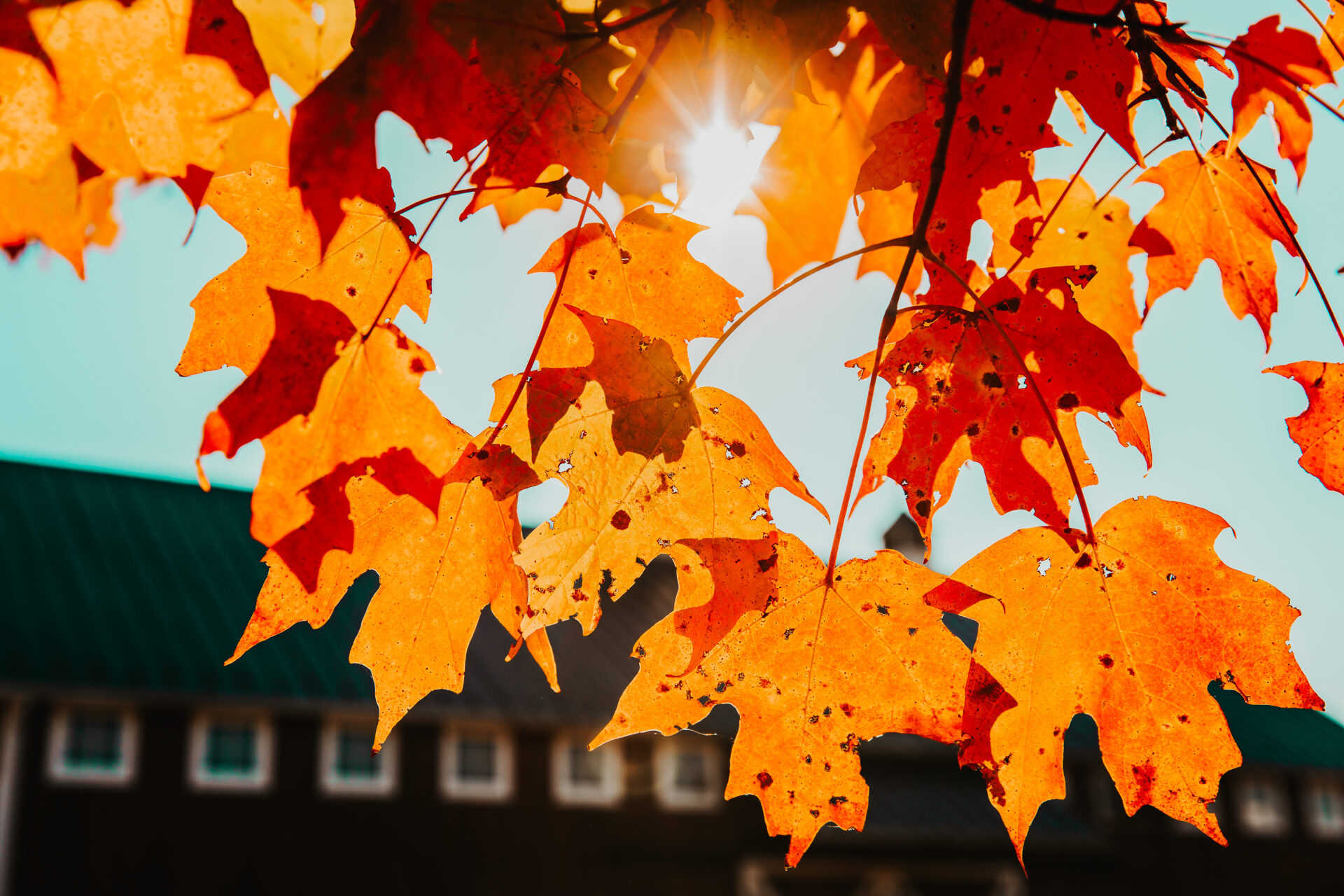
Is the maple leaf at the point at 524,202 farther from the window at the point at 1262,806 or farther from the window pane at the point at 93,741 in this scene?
the window at the point at 1262,806

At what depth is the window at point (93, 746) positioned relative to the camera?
338 inches

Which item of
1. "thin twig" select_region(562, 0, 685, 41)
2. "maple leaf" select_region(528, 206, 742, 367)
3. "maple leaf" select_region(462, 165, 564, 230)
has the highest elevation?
"maple leaf" select_region(462, 165, 564, 230)

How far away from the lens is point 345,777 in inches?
384

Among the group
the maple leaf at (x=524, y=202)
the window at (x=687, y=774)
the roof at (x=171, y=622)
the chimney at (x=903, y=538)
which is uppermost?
the chimney at (x=903, y=538)

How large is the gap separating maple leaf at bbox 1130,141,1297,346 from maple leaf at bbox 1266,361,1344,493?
0.07 m

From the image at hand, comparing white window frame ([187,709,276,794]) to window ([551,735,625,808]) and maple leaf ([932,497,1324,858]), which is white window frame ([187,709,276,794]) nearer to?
window ([551,735,625,808])

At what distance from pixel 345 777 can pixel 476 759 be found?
1.39 m

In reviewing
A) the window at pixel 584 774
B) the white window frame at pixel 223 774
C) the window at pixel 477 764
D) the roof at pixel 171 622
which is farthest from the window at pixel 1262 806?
the white window frame at pixel 223 774

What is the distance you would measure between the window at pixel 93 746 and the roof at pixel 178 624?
0.31m

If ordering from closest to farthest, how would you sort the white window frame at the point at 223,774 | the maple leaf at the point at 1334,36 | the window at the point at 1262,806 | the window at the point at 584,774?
the maple leaf at the point at 1334,36 → the white window frame at the point at 223,774 → the window at the point at 584,774 → the window at the point at 1262,806

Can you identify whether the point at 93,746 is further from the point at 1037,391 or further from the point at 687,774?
the point at 1037,391

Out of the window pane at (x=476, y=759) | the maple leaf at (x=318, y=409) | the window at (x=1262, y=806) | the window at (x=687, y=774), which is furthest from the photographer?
the window at (x=1262, y=806)

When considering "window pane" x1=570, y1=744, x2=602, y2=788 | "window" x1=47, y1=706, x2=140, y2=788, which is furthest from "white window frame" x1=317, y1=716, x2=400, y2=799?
"window pane" x1=570, y1=744, x2=602, y2=788

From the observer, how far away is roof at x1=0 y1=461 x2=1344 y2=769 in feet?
31.0
